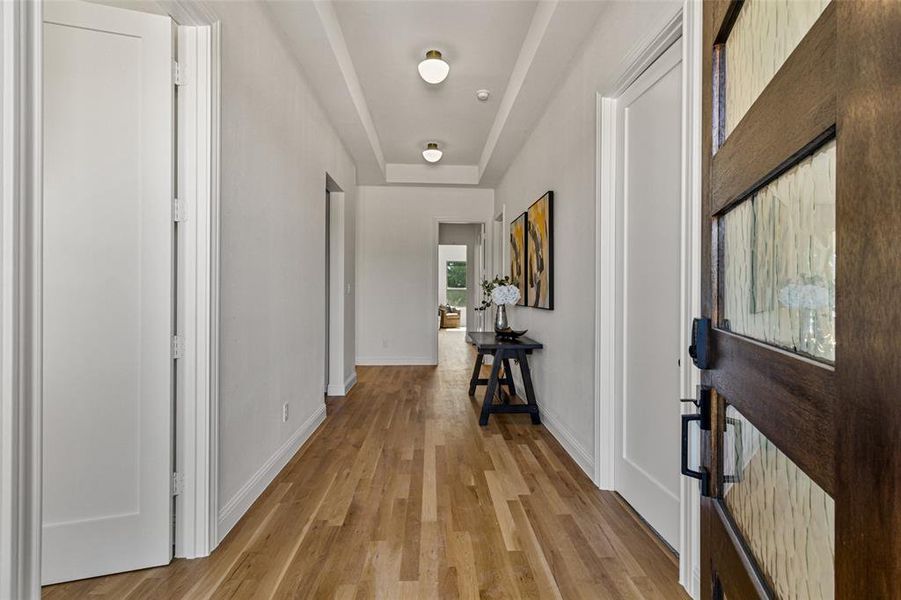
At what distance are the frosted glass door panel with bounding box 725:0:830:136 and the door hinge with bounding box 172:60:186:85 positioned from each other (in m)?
1.83

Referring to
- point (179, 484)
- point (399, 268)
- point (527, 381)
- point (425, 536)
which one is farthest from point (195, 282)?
point (399, 268)

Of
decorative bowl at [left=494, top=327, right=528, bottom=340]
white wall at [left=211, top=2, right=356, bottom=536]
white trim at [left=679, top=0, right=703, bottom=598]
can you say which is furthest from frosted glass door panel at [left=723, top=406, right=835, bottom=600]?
decorative bowl at [left=494, top=327, right=528, bottom=340]

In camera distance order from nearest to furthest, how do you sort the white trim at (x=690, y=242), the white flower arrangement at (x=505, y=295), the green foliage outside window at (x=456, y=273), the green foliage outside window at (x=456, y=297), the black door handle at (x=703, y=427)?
the black door handle at (x=703, y=427), the white trim at (x=690, y=242), the white flower arrangement at (x=505, y=295), the green foliage outside window at (x=456, y=273), the green foliage outside window at (x=456, y=297)

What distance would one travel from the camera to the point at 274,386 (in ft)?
8.13

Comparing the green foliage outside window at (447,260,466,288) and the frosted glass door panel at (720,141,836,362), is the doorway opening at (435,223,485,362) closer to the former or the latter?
the green foliage outside window at (447,260,466,288)

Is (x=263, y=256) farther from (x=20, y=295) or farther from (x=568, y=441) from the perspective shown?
(x=568, y=441)

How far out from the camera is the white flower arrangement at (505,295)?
12.8ft

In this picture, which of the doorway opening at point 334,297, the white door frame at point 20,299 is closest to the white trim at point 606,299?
the white door frame at point 20,299

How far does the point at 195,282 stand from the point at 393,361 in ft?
14.9

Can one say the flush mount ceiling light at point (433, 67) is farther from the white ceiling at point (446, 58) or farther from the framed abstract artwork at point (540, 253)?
the framed abstract artwork at point (540, 253)

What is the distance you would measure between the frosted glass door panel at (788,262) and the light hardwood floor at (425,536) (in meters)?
1.28

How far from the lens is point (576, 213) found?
2.74 m

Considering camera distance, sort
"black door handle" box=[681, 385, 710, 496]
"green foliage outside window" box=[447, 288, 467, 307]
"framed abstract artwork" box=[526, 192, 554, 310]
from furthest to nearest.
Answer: "green foliage outside window" box=[447, 288, 467, 307]
"framed abstract artwork" box=[526, 192, 554, 310]
"black door handle" box=[681, 385, 710, 496]

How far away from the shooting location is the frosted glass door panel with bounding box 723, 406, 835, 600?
52 cm
